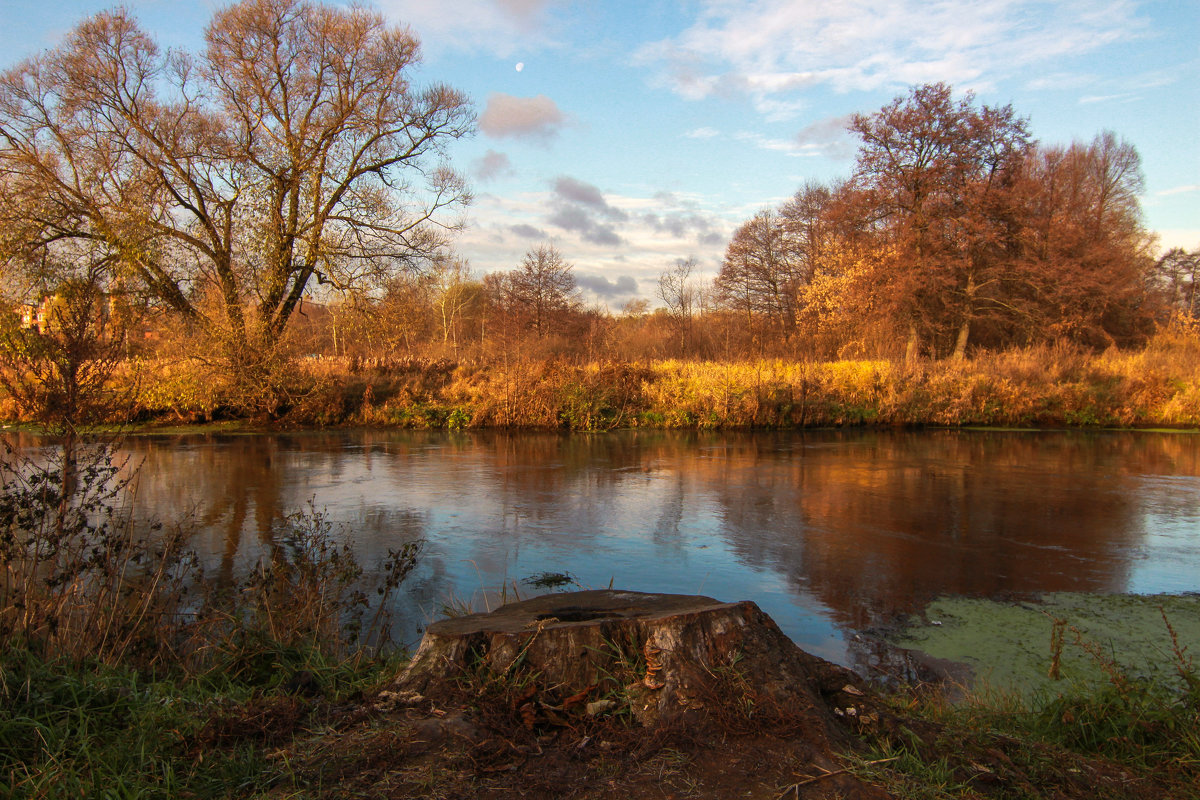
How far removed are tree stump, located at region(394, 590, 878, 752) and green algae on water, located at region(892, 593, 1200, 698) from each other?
226cm

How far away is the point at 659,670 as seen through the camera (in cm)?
323

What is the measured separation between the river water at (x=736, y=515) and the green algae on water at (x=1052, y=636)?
42 cm

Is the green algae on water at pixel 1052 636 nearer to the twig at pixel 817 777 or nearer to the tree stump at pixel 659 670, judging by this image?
the tree stump at pixel 659 670

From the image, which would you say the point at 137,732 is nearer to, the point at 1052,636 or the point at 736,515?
the point at 1052,636

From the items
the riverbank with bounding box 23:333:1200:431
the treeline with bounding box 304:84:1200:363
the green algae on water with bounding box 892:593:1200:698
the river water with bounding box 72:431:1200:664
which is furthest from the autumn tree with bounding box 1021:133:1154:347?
the green algae on water with bounding box 892:593:1200:698

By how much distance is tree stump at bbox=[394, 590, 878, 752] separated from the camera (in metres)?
3.08

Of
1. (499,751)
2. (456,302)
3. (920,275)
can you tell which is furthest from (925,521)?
(456,302)

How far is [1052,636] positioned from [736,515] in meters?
5.76

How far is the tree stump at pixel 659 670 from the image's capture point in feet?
10.1

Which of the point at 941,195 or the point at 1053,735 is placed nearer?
the point at 1053,735

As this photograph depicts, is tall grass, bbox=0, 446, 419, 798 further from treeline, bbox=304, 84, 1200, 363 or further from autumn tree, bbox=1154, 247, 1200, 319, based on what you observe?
autumn tree, bbox=1154, 247, 1200, 319

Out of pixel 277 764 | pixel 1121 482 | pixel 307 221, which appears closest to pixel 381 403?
pixel 307 221

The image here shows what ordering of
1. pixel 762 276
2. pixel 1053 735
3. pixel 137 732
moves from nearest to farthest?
pixel 137 732
pixel 1053 735
pixel 762 276

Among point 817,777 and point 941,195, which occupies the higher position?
point 941,195
